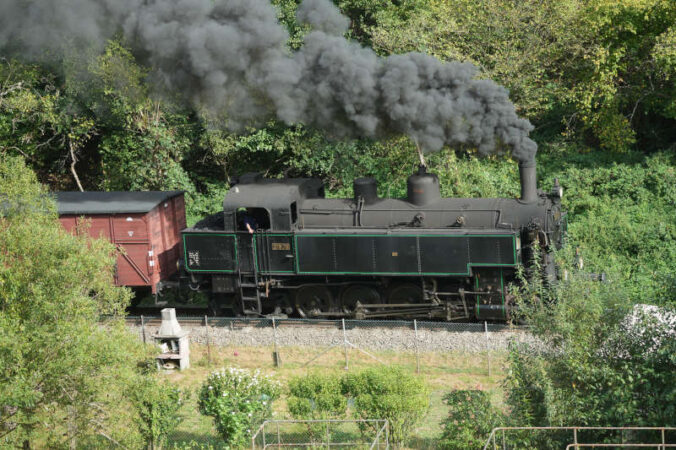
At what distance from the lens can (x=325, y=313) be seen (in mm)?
17781

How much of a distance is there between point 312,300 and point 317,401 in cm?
577

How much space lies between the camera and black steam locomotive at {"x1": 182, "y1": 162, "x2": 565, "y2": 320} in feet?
53.7

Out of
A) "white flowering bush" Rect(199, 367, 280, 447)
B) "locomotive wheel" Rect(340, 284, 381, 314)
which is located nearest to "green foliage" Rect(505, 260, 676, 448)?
"white flowering bush" Rect(199, 367, 280, 447)

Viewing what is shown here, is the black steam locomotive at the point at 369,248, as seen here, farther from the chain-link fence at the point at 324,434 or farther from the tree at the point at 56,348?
the tree at the point at 56,348

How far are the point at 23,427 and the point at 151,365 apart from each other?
254 cm

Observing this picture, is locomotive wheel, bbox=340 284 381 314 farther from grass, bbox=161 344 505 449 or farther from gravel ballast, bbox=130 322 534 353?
grass, bbox=161 344 505 449

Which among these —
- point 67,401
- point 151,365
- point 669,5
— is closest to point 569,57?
point 669,5

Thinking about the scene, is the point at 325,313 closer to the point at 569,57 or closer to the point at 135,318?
the point at 135,318

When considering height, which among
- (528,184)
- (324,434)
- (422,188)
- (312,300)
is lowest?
(324,434)

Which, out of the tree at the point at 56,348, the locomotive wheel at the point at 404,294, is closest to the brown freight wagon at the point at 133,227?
the tree at the point at 56,348

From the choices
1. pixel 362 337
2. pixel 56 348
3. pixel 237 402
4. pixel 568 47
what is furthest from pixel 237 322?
pixel 568 47

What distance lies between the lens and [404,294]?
1748cm

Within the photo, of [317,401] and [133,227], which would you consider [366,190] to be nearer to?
[133,227]

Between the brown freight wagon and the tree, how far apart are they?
Result: 221 inches
